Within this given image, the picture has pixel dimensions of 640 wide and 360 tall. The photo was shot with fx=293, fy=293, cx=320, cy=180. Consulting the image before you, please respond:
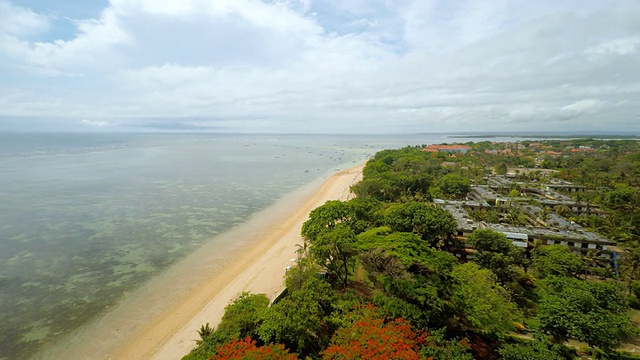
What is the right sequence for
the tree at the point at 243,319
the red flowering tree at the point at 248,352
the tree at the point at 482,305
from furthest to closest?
the tree at the point at 482,305 → the tree at the point at 243,319 → the red flowering tree at the point at 248,352

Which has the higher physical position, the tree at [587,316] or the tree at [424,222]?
the tree at [424,222]

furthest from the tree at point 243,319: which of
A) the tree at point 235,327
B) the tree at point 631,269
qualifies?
the tree at point 631,269

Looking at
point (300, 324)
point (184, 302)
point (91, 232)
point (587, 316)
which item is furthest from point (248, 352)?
point (91, 232)

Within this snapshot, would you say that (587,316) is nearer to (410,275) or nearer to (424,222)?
(410,275)

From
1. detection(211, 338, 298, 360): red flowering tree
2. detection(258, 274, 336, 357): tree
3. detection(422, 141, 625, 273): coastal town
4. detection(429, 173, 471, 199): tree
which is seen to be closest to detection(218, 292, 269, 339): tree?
detection(258, 274, 336, 357): tree

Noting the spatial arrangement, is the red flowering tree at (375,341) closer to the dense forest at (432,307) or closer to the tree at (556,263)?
the dense forest at (432,307)

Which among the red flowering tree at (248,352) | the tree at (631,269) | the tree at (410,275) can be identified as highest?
the tree at (410,275)
